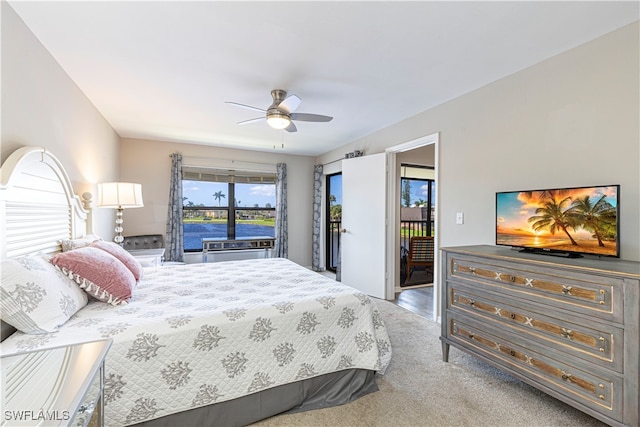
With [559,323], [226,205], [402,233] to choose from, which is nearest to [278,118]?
[559,323]

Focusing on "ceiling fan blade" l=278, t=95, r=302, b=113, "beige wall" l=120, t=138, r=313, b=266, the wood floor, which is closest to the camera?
"ceiling fan blade" l=278, t=95, r=302, b=113

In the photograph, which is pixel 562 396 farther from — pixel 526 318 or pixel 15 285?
pixel 15 285

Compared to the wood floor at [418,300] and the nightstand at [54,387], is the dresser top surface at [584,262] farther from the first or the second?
the nightstand at [54,387]

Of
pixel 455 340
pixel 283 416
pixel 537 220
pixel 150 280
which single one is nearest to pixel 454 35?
pixel 537 220

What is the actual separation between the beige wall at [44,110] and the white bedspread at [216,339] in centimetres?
121

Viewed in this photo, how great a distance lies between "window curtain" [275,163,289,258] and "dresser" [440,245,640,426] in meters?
3.73

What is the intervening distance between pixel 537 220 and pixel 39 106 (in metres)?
3.74

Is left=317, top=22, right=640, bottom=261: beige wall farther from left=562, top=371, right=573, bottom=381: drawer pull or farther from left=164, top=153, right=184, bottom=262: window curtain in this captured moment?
left=164, top=153, right=184, bottom=262: window curtain

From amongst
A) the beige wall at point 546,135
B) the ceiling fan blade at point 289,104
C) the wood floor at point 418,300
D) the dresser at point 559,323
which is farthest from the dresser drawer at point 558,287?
the ceiling fan blade at point 289,104

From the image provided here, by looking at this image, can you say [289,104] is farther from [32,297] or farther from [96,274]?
[32,297]

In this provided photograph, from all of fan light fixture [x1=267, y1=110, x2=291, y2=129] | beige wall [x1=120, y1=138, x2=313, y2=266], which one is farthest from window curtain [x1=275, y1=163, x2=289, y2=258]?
fan light fixture [x1=267, y1=110, x2=291, y2=129]

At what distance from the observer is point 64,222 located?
2.31 metres

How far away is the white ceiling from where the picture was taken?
1.65m

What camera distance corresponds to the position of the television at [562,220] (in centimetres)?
173
